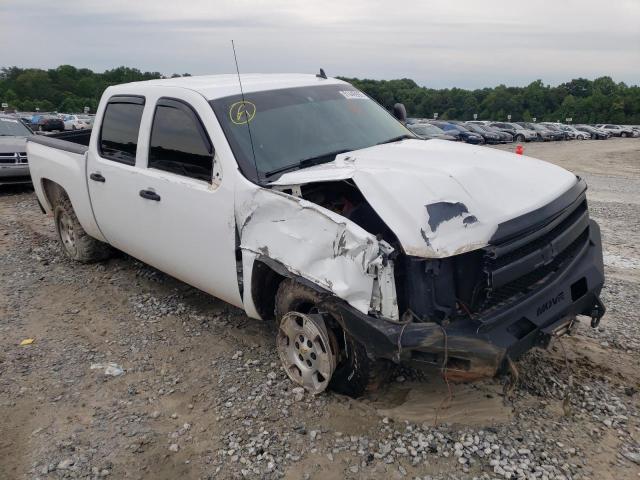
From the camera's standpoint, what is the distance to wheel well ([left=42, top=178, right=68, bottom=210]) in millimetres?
6047

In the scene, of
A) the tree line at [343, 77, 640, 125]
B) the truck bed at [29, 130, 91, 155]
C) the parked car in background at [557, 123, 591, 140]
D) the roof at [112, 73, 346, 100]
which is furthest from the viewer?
the tree line at [343, 77, 640, 125]

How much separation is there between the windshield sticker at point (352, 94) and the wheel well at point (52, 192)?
11.3ft

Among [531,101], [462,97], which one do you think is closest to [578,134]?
[531,101]

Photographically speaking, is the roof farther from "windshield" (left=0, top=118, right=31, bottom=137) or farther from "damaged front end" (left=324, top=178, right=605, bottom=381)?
"windshield" (left=0, top=118, right=31, bottom=137)

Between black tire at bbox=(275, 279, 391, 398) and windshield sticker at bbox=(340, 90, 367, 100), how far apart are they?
1.94 m

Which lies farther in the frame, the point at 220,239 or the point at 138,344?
the point at 138,344

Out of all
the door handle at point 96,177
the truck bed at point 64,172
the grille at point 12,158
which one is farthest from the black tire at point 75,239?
the grille at point 12,158

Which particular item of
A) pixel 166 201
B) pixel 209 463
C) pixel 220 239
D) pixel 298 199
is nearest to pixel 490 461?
pixel 209 463

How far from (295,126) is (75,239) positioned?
3.46m

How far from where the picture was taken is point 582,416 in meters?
3.17

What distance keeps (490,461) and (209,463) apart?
152cm

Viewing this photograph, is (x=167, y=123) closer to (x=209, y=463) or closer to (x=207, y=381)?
(x=207, y=381)

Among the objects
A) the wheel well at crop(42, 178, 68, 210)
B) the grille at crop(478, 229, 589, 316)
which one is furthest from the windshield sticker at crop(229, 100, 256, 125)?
the wheel well at crop(42, 178, 68, 210)

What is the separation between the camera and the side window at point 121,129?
450 cm
